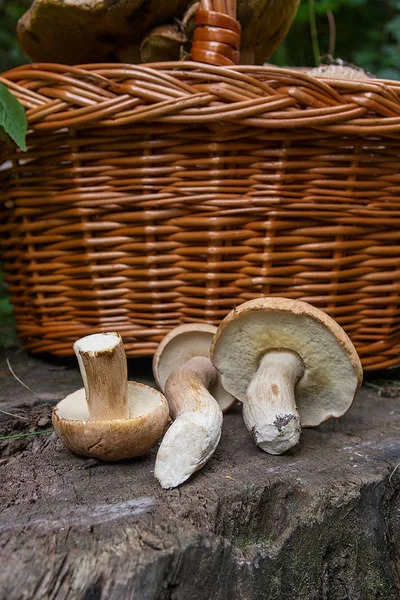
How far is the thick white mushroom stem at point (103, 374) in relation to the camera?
2.54 ft

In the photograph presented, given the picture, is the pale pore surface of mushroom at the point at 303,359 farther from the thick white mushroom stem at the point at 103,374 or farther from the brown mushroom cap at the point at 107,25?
the brown mushroom cap at the point at 107,25

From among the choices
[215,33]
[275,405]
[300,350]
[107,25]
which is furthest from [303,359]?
[107,25]

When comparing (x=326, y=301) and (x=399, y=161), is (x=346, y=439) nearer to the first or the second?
(x=326, y=301)

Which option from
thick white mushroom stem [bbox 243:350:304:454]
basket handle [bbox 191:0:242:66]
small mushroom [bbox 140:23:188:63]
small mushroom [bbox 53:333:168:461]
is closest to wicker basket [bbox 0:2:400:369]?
basket handle [bbox 191:0:242:66]

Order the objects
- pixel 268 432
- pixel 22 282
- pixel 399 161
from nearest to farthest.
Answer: pixel 268 432
pixel 399 161
pixel 22 282

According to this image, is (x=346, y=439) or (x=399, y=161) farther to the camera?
(x=399, y=161)

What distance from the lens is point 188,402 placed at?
2.73ft

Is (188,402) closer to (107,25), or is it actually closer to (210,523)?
(210,523)

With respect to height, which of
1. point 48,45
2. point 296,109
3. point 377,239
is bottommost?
point 377,239

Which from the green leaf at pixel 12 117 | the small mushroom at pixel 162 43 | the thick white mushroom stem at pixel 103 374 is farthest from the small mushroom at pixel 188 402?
the small mushroom at pixel 162 43

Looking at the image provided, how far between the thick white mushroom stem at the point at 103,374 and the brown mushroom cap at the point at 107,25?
73 cm

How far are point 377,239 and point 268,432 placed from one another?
579 millimetres

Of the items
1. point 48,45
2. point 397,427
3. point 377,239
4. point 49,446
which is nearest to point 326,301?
point 377,239

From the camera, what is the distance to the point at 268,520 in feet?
2.36
